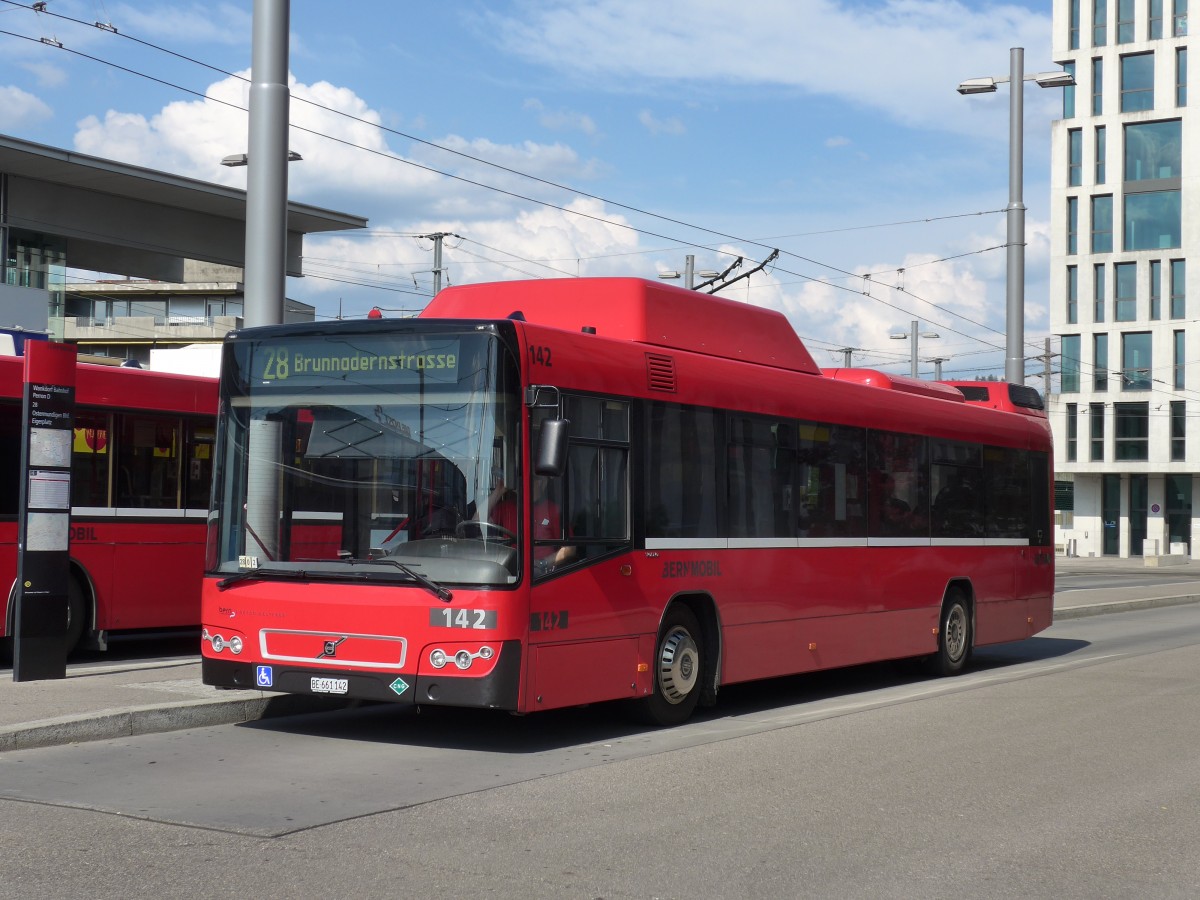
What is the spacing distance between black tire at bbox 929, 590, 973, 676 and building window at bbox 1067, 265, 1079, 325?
2312 inches

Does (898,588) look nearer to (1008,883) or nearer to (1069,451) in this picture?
(1008,883)

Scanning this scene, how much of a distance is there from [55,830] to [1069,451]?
70.2m

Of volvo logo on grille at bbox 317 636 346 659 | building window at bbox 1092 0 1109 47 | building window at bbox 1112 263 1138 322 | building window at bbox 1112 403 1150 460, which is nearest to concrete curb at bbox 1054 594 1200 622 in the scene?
volvo logo on grille at bbox 317 636 346 659

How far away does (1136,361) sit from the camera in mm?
70250

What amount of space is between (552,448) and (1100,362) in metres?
66.2

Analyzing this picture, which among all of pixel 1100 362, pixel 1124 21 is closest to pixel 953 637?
pixel 1100 362

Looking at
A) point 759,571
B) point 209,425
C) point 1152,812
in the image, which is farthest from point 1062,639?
point 1152,812

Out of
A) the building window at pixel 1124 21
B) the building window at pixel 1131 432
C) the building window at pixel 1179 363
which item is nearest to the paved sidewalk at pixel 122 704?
the building window at pixel 1179 363

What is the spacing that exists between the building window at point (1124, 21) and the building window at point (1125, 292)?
399 inches

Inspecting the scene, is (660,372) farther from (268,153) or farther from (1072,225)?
(1072,225)

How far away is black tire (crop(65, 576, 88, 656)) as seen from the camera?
47.7 ft

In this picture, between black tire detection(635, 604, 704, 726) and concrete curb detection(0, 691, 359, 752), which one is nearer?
concrete curb detection(0, 691, 359, 752)

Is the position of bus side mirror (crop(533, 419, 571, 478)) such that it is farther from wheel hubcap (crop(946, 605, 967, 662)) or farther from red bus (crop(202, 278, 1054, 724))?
wheel hubcap (crop(946, 605, 967, 662))

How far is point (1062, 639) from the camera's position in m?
22.2
